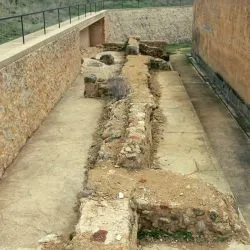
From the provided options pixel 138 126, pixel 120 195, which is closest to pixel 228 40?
pixel 138 126

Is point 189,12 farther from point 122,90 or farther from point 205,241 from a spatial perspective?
point 205,241

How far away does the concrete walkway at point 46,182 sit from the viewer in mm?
7277

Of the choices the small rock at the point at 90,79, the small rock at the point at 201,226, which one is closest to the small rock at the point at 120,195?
the small rock at the point at 201,226

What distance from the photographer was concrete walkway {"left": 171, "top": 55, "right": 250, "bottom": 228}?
9586mm

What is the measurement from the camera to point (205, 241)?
693cm

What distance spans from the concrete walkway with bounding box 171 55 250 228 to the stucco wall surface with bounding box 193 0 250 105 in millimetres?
1040

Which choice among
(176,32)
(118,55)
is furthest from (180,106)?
(176,32)

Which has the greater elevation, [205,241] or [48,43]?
[48,43]

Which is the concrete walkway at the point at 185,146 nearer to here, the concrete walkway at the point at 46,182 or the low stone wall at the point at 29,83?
the concrete walkway at the point at 46,182

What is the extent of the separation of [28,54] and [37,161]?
334cm

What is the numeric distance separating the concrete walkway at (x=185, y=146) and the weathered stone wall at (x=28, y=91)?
12.0 ft

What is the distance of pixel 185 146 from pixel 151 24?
26.7 metres

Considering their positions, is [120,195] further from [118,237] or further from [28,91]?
[28,91]

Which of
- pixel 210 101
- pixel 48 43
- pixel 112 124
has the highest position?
pixel 48 43
